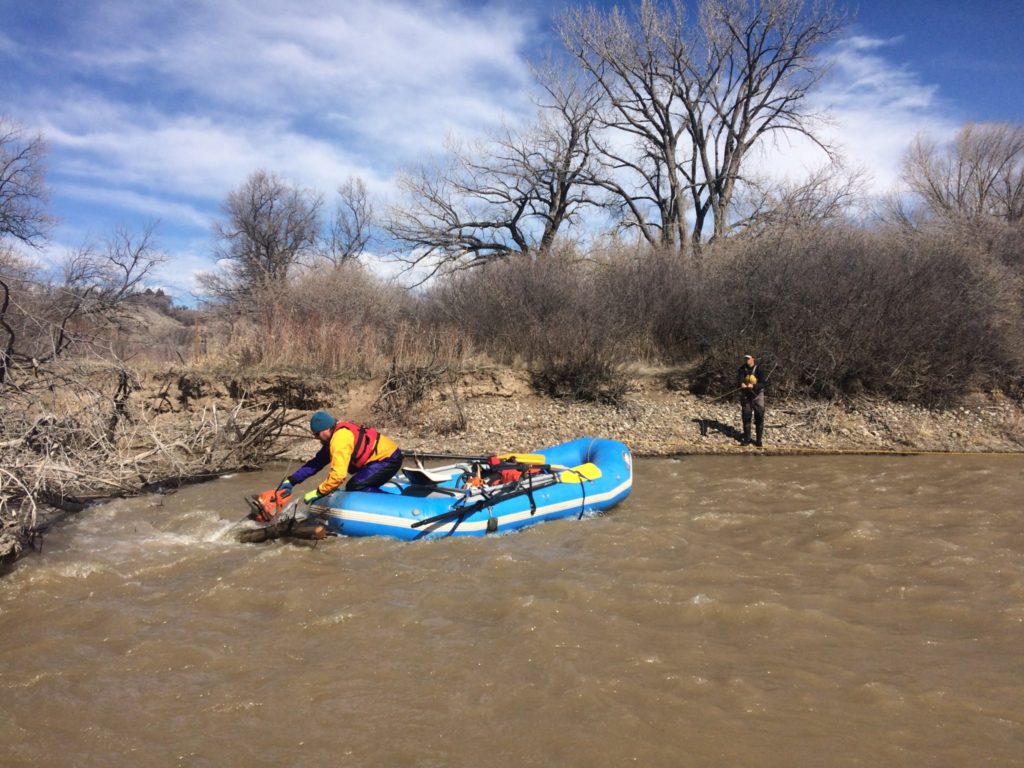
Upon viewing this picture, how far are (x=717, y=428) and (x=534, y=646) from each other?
9299 mm

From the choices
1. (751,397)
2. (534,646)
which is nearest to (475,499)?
(534,646)

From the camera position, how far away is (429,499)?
6922 millimetres

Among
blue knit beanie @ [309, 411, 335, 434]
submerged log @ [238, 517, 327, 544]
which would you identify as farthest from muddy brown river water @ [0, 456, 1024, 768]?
blue knit beanie @ [309, 411, 335, 434]

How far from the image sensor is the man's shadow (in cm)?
1243

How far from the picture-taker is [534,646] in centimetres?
436

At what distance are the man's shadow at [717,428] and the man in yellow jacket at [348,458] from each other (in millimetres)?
7394

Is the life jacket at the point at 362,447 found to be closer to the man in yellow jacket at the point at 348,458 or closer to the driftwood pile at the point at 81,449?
the man in yellow jacket at the point at 348,458

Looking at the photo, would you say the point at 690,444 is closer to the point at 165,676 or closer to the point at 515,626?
Result: the point at 515,626

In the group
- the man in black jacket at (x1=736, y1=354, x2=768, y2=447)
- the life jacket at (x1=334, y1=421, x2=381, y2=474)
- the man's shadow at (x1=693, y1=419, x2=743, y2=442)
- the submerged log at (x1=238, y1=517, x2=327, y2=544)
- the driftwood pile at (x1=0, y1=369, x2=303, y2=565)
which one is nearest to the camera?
the driftwood pile at (x1=0, y1=369, x2=303, y2=565)

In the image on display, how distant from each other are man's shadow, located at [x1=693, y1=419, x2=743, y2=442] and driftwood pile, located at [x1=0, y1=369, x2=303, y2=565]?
314 inches

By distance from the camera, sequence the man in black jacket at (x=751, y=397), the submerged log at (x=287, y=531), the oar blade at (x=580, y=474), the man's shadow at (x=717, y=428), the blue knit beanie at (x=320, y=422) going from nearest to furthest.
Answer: the submerged log at (x=287, y=531), the blue knit beanie at (x=320, y=422), the oar blade at (x=580, y=474), the man in black jacket at (x=751, y=397), the man's shadow at (x=717, y=428)

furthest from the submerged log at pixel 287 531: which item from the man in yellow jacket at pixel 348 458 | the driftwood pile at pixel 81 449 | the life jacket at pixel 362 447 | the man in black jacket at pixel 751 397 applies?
the man in black jacket at pixel 751 397

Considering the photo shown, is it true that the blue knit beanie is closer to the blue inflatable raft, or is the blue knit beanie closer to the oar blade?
the blue inflatable raft

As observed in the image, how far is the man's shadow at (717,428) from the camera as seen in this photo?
1243 cm
